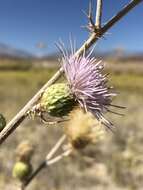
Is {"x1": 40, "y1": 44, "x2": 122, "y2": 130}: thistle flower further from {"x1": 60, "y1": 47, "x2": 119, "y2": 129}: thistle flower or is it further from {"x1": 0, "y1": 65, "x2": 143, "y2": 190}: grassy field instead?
{"x1": 0, "y1": 65, "x2": 143, "y2": 190}: grassy field

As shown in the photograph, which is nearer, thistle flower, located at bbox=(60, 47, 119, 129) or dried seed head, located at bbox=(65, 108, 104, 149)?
thistle flower, located at bbox=(60, 47, 119, 129)

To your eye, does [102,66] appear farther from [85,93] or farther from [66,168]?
[66,168]

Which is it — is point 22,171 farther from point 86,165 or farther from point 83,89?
point 86,165

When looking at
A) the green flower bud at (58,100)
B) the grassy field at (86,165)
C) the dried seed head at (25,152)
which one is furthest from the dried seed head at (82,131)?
the grassy field at (86,165)

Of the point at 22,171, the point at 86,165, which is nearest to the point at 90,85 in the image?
the point at 22,171

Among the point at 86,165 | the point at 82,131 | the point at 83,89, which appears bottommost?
the point at 86,165

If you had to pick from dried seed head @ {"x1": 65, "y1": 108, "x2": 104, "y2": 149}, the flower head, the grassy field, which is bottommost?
the grassy field

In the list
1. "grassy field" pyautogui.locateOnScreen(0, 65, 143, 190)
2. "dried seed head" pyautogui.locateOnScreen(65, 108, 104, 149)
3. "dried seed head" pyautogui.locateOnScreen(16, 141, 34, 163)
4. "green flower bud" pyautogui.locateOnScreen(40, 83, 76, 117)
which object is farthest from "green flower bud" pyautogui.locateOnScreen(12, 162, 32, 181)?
"grassy field" pyautogui.locateOnScreen(0, 65, 143, 190)
